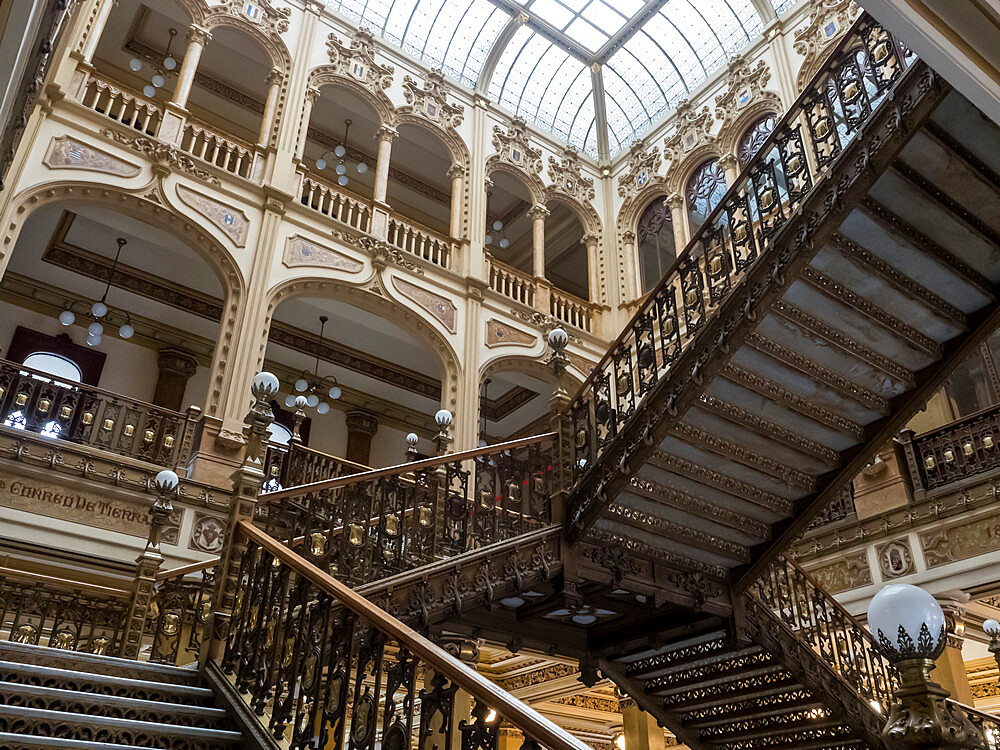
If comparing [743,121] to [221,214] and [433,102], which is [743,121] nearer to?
[433,102]

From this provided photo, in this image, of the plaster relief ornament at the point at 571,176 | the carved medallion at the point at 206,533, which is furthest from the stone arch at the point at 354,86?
the carved medallion at the point at 206,533

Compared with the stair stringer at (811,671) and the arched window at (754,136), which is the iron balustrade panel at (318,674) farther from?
the arched window at (754,136)

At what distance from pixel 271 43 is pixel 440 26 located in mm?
3512

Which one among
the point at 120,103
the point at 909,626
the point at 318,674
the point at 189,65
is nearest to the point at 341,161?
the point at 189,65

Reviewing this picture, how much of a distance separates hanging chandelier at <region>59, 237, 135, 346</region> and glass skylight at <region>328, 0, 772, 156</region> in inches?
230

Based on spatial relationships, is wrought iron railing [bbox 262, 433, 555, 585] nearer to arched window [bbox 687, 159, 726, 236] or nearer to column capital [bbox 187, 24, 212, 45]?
column capital [bbox 187, 24, 212, 45]

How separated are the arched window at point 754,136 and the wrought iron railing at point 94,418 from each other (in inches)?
383

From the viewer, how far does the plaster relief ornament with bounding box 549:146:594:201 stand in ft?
49.9

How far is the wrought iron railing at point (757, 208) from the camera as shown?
4.99 metres

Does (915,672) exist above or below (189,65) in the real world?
below

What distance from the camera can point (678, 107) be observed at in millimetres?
14703

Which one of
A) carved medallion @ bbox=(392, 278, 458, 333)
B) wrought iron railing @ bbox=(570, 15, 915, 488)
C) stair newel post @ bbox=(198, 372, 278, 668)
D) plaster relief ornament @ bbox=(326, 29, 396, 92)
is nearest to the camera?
stair newel post @ bbox=(198, 372, 278, 668)

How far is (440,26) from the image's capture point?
1438cm

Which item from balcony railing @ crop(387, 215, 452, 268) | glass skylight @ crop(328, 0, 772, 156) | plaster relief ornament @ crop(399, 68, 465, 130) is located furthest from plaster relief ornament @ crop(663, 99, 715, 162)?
balcony railing @ crop(387, 215, 452, 268)
